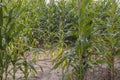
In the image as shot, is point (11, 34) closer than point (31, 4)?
Yes

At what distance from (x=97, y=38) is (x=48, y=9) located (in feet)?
9.89

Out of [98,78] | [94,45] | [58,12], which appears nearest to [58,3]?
[58,12]

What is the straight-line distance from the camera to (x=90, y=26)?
7.59 feet

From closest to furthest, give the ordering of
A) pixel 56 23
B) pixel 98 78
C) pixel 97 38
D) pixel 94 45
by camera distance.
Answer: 1. pixel 94 45
2. pixel 97 38
3. pixel 98 78
4. pixel 56 23

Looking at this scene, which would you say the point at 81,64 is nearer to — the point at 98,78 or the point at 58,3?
the point at 98,78

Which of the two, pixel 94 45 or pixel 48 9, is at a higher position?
pixel 48 9

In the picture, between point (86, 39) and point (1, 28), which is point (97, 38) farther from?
point (1, 28)

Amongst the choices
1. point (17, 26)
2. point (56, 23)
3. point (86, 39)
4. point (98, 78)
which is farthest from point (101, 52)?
point (56, 23)

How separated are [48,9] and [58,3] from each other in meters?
0.30

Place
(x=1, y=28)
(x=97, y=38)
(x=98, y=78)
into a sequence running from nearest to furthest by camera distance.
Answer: (x=1, y=28) → (x=97, y=38) → (x=98, y=78)

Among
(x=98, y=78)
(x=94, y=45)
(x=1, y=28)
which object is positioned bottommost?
(x=98, y=78)

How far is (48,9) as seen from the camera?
5.57m

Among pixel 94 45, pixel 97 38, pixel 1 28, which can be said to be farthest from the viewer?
pixel 97 38

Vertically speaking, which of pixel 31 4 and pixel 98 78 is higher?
pixel 31 4
